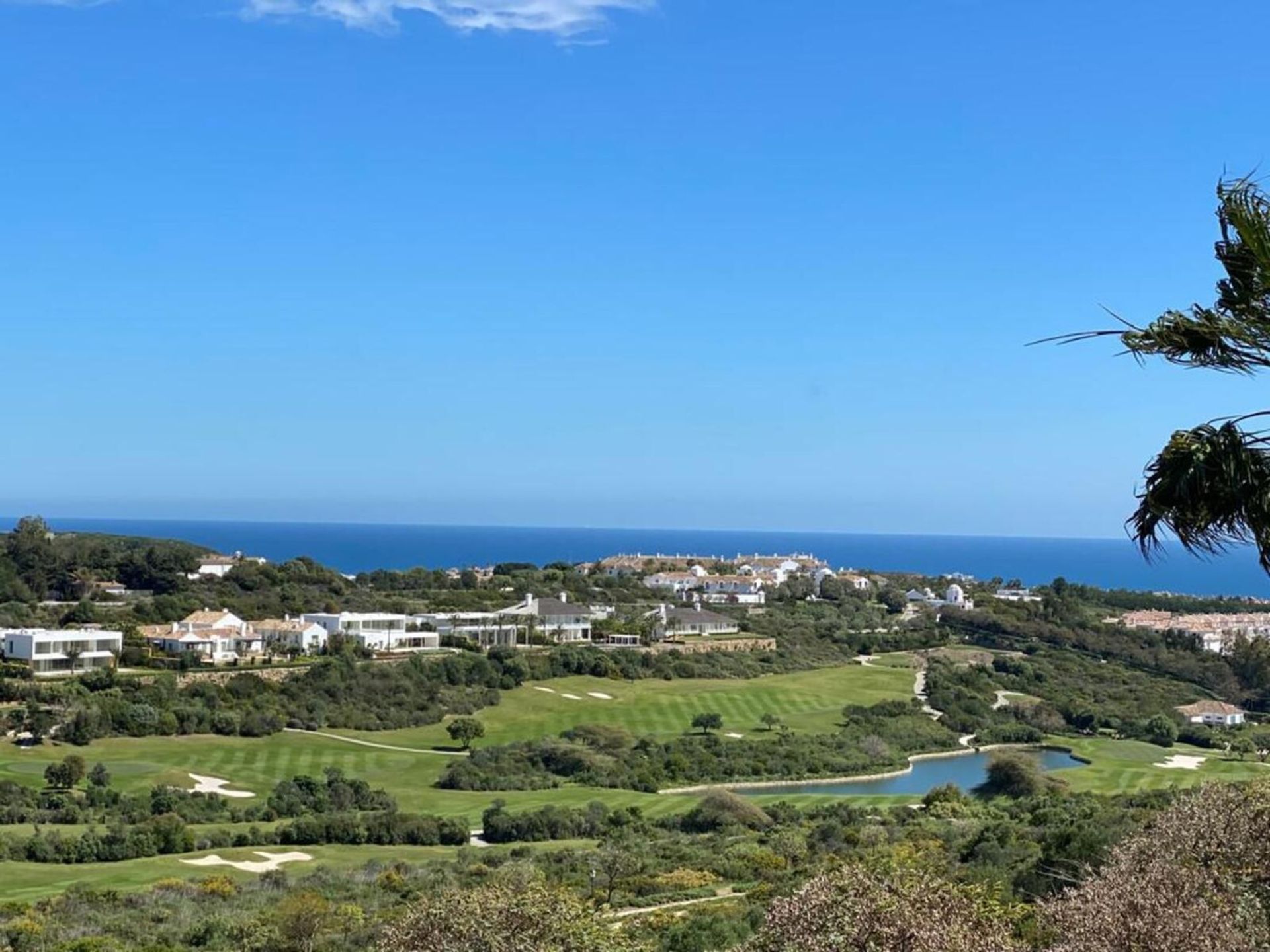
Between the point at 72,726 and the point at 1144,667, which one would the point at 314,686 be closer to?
the point at 72,726

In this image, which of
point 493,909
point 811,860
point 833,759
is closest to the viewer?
point 493,909

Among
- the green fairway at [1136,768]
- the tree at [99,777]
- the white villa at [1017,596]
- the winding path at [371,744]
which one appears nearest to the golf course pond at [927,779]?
the green fairway at [1136,768]

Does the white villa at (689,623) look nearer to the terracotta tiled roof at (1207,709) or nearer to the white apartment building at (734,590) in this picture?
the white apartment building at (734,590)

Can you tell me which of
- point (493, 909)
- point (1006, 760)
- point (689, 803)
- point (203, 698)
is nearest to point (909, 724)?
point (1006, 760)

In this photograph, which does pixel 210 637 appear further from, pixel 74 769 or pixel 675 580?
pixel 675 580

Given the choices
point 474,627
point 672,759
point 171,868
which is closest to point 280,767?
point 672,759

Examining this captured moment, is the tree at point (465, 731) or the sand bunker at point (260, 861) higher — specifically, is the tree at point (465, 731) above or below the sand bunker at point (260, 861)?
below

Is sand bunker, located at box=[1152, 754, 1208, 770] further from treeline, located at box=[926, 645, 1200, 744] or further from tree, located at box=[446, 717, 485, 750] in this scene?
tree, located at box=[446, 717, 485, 750]
